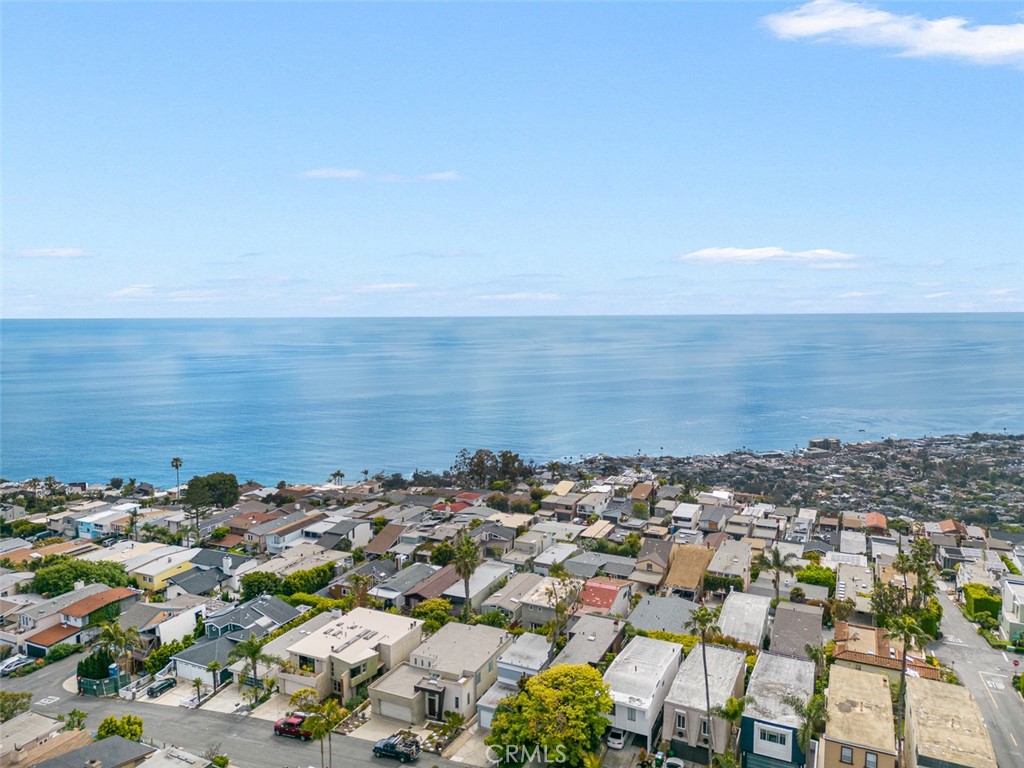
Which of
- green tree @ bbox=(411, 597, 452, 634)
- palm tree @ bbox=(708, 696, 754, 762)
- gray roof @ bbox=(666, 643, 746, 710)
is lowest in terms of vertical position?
Answer: green tree @ bbox=(411, 597, 452, 634)

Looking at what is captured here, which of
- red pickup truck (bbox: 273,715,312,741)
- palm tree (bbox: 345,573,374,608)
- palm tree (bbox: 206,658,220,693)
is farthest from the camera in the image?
palm tree (bbox: 345,573,374,608)

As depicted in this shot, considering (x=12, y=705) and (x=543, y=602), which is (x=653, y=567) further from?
(x=12, y=705)

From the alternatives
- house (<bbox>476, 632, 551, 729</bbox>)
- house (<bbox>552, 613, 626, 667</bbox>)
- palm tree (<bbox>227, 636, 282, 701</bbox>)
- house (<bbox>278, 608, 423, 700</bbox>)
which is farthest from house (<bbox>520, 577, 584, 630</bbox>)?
palm tree (<bbox>227, 636, 282, 701</bbox>)

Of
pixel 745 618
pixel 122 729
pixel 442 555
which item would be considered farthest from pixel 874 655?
pixel 122 729

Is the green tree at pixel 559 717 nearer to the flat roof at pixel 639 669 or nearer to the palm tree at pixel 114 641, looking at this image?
the flat roof at pixel 639 669

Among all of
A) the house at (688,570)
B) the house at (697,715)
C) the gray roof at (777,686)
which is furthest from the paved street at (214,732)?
the house at (688,570)

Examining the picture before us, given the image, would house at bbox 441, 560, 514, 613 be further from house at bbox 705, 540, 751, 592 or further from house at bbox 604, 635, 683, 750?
house at bbox 705, 540, 751, 592

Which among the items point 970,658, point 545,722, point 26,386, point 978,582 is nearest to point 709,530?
point 978,582
